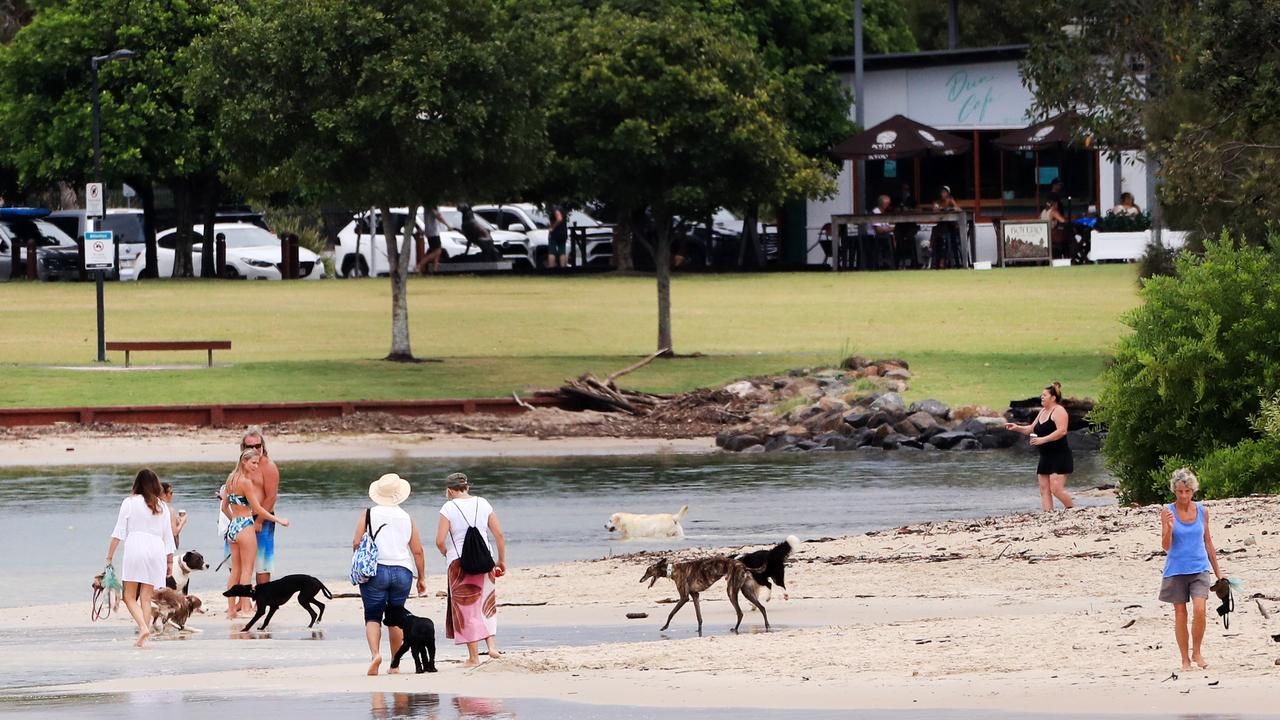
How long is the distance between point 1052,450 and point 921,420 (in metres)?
10.1

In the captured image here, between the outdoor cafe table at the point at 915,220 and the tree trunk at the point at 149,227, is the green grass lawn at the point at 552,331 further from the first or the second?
the tree trunk at the point at 149,227

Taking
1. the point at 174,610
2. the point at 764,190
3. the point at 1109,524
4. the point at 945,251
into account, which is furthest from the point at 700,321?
the point at 174,610

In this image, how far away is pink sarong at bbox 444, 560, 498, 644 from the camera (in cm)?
1307

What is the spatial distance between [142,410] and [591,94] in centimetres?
1179

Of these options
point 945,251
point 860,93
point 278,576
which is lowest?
point 278,576

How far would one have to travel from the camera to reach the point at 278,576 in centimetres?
1786

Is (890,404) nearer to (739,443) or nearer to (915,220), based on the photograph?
(739,443)

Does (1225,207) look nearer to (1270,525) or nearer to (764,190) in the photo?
(764,190)

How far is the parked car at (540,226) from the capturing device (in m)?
62.2

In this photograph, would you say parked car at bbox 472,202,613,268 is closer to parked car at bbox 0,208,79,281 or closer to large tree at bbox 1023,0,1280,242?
parked car at bbox 0,208,79,281

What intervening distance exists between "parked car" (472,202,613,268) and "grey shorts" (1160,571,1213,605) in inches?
1881

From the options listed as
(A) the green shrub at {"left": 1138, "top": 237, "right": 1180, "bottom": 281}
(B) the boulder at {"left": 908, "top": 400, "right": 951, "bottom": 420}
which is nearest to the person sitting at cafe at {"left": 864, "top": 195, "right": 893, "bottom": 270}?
(A) the green shrub at {"left": 1138, "top": 237, "right": 1180, "bottom": 281}

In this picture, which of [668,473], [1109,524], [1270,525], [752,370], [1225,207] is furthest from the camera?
[752,370]

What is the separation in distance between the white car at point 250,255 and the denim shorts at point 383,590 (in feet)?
151
